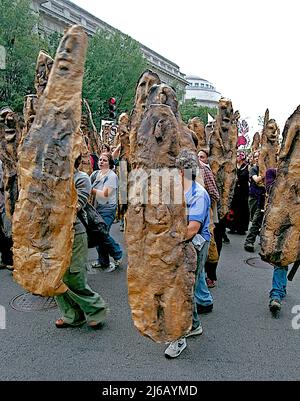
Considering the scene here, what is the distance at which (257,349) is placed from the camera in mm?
3863

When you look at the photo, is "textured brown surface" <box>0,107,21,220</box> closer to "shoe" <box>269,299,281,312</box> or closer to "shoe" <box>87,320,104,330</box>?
"shoe" <box>87,320,104,330</box>

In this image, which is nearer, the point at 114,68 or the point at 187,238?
the point at 187,238

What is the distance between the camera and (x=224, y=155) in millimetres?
6586

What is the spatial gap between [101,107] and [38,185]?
25419mm

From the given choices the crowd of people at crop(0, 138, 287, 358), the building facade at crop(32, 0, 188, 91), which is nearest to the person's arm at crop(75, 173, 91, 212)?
A: the crowd of people at crop(0, 138, 287, 358)

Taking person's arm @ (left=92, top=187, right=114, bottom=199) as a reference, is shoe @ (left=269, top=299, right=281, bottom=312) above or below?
below

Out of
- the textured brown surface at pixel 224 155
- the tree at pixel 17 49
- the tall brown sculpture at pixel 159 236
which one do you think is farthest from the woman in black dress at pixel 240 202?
the tree at pixel 17 49

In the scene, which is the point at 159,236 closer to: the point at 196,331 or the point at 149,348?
the point at 149,348

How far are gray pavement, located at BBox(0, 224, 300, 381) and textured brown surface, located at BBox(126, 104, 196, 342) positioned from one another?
2.26 ft

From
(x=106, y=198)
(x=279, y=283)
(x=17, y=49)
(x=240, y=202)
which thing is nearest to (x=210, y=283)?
(x=279, y=283)

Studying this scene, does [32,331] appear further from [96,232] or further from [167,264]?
[167,264]

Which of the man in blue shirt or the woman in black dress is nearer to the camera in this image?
the man in blue shirt

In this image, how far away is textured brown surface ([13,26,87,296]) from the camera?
10.1 ft

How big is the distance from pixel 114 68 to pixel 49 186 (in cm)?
2904
